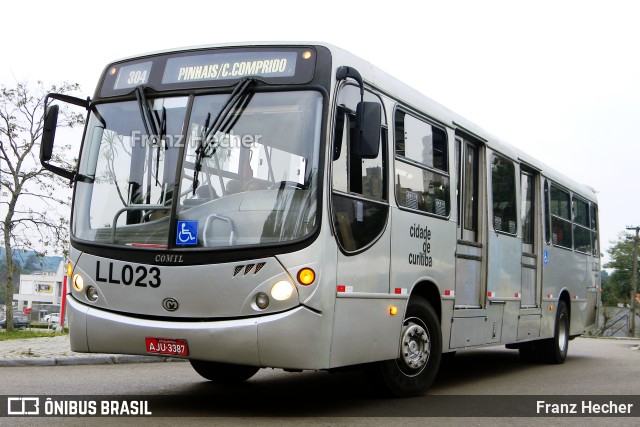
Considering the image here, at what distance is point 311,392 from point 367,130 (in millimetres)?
3377

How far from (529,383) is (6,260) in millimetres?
19663

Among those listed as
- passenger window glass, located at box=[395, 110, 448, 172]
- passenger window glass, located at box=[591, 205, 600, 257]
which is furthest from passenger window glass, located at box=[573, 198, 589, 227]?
passenger window glass, located at box=[395, 110, 448, 172]

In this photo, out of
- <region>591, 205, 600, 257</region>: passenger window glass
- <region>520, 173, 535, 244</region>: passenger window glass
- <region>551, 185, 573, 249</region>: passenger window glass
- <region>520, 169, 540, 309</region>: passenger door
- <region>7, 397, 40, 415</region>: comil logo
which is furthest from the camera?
<region>591, 205, 600, 257</region>: passenger window glass

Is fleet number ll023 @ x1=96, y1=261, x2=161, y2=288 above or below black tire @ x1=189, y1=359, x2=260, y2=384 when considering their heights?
above

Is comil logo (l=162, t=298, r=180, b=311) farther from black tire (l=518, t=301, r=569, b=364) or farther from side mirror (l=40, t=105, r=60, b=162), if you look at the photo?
black tire (l=518, t=301, r=569, b=364)

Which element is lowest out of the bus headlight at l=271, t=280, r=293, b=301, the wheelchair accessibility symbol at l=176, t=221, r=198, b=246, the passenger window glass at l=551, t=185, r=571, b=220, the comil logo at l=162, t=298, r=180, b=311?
the comil logo at l=162, t=298, r=180, b=311

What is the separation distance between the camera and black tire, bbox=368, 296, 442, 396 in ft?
28.1

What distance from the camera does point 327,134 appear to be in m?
7.34

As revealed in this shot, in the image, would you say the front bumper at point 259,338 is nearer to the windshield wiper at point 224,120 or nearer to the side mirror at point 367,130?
the windshield wiper at point 224,120

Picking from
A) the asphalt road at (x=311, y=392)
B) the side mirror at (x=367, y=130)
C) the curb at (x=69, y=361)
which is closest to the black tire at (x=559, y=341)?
the asphalt road at (x=311, y=392)

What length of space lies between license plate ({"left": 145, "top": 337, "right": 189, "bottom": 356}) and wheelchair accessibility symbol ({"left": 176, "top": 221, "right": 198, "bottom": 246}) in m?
0.82

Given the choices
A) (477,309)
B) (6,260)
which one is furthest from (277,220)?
(6,260)

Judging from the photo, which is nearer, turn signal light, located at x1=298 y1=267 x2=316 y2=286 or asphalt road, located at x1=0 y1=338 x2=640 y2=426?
turn signal light, located at x1=298 y1=267 x2=316 y2=286

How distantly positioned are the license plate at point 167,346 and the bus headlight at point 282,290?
86cm
